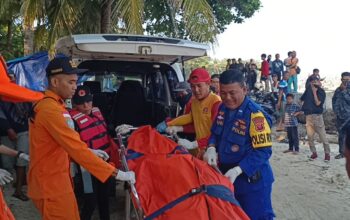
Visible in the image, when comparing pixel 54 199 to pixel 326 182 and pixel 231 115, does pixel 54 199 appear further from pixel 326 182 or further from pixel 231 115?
pixel 326 182

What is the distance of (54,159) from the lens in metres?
3.02

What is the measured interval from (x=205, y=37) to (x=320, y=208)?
3.51 m

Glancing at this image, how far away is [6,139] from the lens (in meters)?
5.72

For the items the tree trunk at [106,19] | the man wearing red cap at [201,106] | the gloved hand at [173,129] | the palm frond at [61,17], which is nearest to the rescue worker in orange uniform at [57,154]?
the man wearing red cap at [201,106]

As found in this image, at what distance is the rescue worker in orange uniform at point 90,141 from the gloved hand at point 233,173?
1517mm

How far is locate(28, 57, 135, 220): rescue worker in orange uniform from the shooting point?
2.88 meters

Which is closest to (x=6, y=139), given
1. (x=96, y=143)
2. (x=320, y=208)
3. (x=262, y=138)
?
(x=96, y=143)

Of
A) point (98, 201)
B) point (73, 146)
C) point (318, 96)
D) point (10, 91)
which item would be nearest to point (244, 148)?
point (73, 146)

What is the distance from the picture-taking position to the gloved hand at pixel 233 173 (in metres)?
3.16

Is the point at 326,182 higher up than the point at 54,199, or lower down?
lower down

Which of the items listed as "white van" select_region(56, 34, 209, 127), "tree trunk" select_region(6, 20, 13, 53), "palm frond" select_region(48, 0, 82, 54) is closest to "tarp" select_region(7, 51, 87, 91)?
"palm frond" select_region(48, 0, 82, 54)

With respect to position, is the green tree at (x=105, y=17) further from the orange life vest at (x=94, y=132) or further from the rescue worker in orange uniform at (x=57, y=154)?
the rescue worker in orange uniform at (x=57, y=154)

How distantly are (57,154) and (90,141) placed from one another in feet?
4.00

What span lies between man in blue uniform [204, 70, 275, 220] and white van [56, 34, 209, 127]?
1.70 metres
